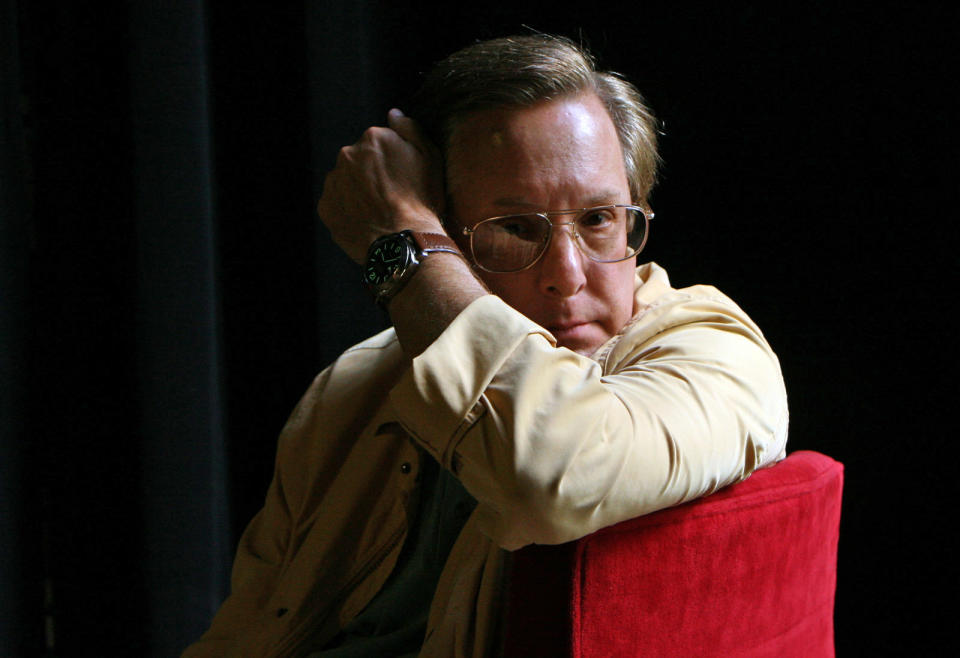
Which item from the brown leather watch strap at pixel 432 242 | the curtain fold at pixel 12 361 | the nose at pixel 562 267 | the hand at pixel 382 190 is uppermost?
the hand at pixel 382 190

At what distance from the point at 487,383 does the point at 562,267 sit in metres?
0.35

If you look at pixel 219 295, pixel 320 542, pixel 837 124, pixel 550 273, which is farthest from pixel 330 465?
pixel 837 124

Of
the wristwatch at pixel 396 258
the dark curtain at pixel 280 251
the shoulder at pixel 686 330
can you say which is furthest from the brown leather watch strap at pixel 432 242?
the dark curtain at pixel 280 251

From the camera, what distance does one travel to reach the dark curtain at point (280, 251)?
4.92ft

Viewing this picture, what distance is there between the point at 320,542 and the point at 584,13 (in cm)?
119

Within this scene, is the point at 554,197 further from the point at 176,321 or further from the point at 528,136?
the point at 176,321

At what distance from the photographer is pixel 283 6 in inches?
72.4

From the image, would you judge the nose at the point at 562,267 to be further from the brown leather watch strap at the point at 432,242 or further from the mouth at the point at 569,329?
the brown leather watch strap at the point at 432,242

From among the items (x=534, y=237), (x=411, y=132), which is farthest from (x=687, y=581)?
(x=411, y=132)

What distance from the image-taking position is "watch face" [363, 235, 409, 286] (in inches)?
35.6

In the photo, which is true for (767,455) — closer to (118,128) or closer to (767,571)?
(767,571)

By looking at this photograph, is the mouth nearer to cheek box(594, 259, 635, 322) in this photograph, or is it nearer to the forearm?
cheek box(594, 259, 635, 322)

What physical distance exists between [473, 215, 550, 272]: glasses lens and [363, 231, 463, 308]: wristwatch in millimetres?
169

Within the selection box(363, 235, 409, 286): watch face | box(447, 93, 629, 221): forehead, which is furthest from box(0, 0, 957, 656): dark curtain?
box(363, 235, 409, 286): watch face
